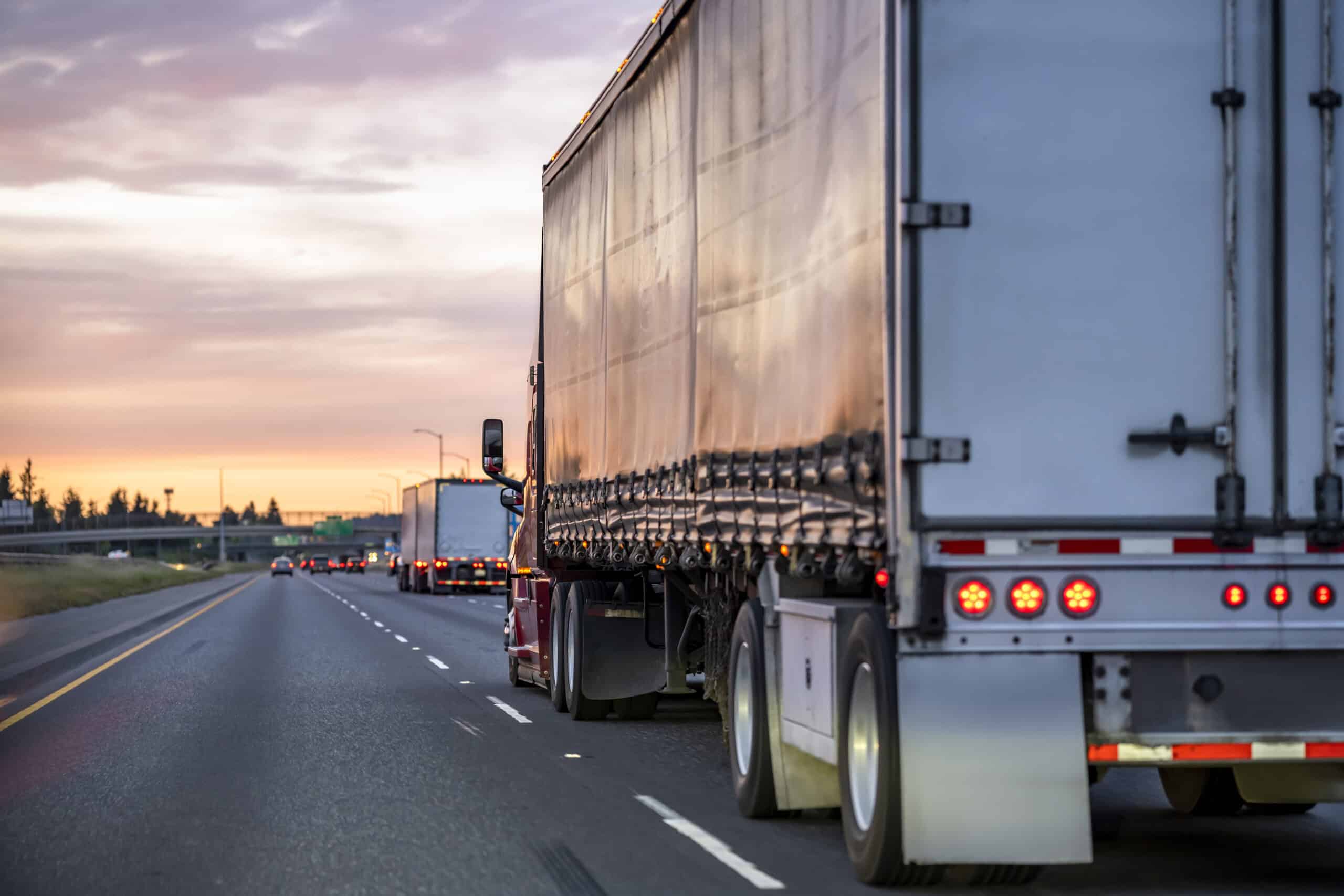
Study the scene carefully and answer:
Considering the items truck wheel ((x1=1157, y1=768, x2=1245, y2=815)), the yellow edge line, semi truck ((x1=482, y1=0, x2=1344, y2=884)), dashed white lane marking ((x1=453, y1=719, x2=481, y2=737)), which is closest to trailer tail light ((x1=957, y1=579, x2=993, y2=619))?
semi truck ((x1=482, y1=0, x2=1344, y2=884))

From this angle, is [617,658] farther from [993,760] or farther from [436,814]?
[993,760]

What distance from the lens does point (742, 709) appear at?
1023cm

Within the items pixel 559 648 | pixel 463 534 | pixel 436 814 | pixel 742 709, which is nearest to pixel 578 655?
pixel 559 648

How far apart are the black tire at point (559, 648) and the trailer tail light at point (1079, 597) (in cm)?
970

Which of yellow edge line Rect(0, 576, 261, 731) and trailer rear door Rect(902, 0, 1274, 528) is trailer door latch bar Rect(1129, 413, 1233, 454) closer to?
trailer rear door Rect(902, 0, 1274, 528)

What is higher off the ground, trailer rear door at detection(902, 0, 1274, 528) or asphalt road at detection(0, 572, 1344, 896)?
trailer rear door at detection(902, 0, 1274, 528)

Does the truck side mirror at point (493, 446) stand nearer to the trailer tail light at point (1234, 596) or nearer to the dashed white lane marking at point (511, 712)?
the dashed white lane marking at point (511, 712)

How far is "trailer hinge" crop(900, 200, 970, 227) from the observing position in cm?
725

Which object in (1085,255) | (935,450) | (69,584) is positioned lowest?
(69,584)

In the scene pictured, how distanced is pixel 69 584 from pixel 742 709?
61459mm

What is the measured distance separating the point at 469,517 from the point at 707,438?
51.7m

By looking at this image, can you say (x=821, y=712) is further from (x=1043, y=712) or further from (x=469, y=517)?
(x=469, y=517)

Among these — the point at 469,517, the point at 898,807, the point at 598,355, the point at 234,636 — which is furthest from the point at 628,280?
the point at 469,517

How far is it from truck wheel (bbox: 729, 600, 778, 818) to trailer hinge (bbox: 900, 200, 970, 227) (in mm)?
3132
